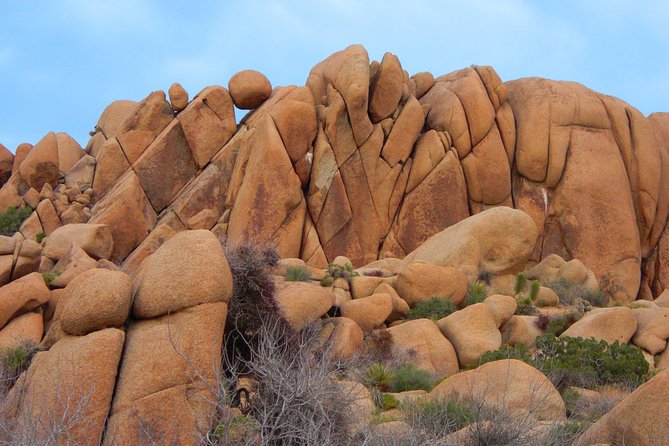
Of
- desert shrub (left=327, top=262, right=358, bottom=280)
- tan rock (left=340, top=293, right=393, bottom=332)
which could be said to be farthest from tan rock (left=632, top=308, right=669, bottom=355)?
desert shrub (left=327, top=262, right=358, bottom=280)

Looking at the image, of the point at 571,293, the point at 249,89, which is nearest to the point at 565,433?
the point at 571,293

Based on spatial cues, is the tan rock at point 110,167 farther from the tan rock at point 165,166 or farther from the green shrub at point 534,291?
the green shrub at point 534,291

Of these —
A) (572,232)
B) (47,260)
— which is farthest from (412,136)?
(47,260)

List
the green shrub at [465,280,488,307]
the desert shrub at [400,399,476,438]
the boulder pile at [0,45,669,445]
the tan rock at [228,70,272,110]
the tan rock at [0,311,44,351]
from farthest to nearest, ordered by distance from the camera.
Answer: the tan rock at [228,70,272,110], the green shrub at [465,280,488,307], the boulder pile at [0,45,669,445], the tan rock at [0,311,44,351], the desert shrub at [400,399,476,438]

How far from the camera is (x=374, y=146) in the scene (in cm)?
3747

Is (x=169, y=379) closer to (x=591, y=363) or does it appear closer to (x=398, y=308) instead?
(x=591, y=363)

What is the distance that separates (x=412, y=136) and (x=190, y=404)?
27.4 m

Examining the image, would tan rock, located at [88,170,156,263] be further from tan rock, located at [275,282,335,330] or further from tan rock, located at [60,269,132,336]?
tan rock, located at [60,269,132,336]

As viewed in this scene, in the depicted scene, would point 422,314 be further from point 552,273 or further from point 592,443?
point 592,443

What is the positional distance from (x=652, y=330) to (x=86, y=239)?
69.3ft

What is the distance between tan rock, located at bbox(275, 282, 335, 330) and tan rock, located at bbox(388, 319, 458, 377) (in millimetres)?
2190

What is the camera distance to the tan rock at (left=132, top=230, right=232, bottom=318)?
1342cm

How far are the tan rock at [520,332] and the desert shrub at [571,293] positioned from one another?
430 cm

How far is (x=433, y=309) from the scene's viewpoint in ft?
84.6
